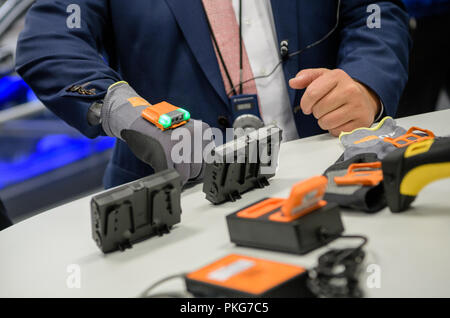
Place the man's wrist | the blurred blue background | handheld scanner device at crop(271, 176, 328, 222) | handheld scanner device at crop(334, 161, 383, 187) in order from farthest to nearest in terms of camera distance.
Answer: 1. the blurred blue background
2. the man's wrist
3. handheld scanner device at crop(334, 161, 383, 187)
4. handheld scanner device at crop(271, 176, 328, 222)

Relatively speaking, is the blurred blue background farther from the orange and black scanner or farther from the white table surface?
the orange and black scanner

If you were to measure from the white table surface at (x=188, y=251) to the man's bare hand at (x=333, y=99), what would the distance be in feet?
0.92

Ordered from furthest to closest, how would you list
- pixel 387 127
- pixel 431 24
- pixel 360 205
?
pixel 431 24 → pixel 387 127 → pixel 360 205

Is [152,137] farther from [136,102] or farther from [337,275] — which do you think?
[337,275]

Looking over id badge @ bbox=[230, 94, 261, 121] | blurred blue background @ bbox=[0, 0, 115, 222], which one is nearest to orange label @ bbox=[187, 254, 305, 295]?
id badge @ bbox=[230, 94, 261, 121]

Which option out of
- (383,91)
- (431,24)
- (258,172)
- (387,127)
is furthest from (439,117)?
(431,24)

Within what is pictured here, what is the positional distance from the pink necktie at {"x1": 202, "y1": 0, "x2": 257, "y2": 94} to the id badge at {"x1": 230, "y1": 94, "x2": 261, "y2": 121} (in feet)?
0.17

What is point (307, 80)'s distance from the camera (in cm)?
117

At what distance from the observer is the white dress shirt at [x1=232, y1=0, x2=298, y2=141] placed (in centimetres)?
137

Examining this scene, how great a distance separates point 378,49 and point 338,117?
0.30m

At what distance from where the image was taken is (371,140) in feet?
3.31

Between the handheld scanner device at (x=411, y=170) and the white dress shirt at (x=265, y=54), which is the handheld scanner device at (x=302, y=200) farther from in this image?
the white dress shirt at (x=265, y=54)
